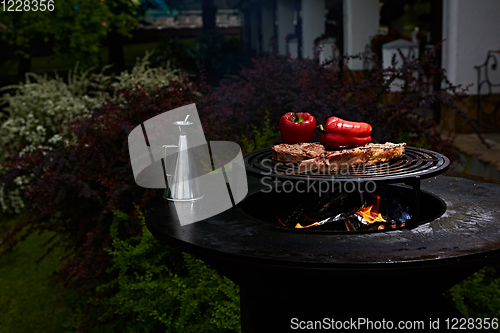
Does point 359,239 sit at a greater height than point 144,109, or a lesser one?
lesser

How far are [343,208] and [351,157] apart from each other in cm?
46

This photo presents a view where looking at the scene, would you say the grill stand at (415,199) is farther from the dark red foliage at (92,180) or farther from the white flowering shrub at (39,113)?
the white flowering shrub at (39,113)

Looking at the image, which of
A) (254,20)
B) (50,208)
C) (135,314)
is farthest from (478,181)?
(254,20)

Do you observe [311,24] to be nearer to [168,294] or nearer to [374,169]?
[168,294]

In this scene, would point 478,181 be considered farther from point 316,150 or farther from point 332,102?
point 332,102

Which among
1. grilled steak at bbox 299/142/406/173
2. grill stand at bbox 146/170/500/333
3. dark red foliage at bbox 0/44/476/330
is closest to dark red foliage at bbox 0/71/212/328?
dark red foliage at bbox 0/44/476/330

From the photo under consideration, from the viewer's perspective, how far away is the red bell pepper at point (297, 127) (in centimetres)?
235

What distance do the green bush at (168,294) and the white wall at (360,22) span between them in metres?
8.80

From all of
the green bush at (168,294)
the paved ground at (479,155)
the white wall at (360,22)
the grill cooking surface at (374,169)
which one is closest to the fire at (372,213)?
the grill cooking surface at (374,169)

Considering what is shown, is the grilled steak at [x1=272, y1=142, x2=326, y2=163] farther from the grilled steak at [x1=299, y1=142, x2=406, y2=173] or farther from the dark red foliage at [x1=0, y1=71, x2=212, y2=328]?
the dark red foliage at [x1=0, y1=71, x2=212, y2=328]

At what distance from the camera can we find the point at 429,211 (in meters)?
2.30

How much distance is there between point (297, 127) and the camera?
2350mm

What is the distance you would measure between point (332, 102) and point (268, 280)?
8.71ft

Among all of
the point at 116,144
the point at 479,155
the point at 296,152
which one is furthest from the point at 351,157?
the point at 479,155
